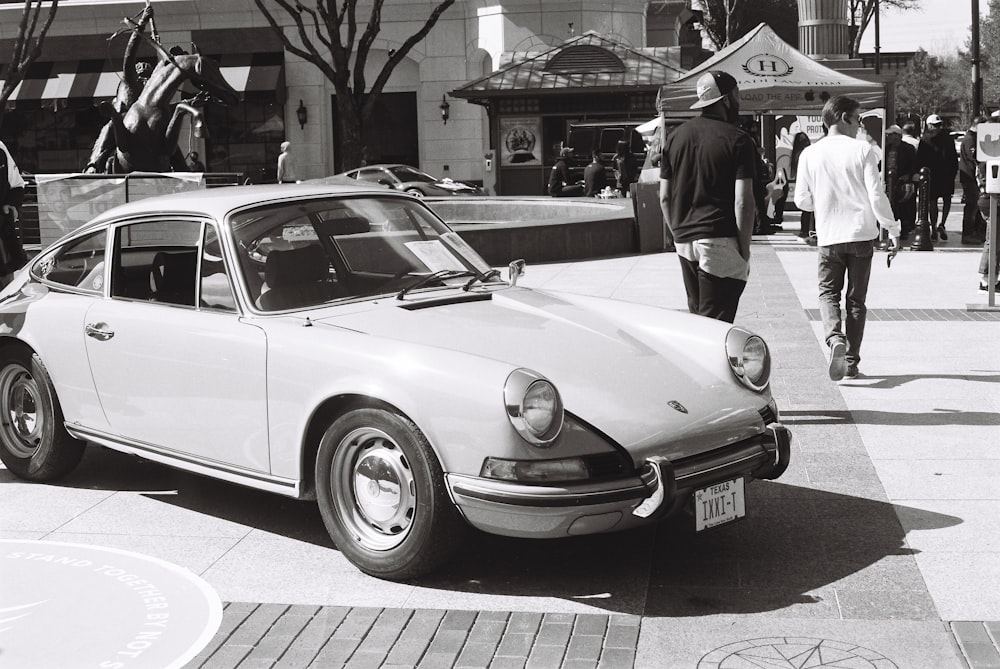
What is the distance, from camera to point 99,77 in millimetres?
38875

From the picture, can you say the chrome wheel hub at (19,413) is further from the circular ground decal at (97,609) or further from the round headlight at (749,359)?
the round headlight at (749,359)

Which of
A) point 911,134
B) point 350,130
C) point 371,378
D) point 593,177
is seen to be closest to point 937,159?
point 911,134

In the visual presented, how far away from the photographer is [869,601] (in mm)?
4391

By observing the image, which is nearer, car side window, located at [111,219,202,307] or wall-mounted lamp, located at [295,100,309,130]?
car side window, located at [111,219,202,307]

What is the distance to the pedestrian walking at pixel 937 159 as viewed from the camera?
1852cm

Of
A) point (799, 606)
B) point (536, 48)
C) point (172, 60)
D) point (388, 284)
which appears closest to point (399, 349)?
point (388, 284)

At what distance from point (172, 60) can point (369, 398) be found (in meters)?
14.3

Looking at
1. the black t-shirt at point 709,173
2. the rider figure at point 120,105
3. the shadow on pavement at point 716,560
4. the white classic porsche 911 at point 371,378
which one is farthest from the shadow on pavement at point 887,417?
the rider figure at point 120,105

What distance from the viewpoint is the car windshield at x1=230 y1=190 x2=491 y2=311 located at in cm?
537

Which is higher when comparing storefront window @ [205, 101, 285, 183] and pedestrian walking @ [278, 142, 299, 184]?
storefront window @ [205, 101, 285, 183]

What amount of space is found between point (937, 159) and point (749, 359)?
1479cm

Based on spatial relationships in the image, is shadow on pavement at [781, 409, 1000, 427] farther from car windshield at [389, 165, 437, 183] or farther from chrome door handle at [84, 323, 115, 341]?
car windshield at [389, 165, 437, 183]

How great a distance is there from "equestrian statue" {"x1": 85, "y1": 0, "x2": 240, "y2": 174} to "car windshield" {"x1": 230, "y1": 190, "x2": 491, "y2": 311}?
12.6 metres

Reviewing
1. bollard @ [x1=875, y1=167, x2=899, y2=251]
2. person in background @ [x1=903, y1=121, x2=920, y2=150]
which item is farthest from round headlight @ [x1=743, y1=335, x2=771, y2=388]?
person in background @ [x1=903, y1=121, x2=920, y2=150]
